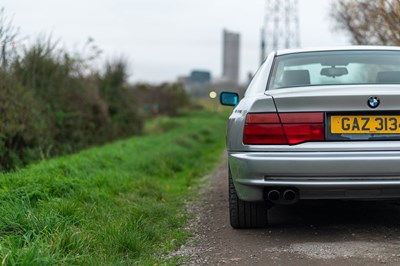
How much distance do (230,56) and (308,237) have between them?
183 ft

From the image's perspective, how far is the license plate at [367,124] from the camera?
399 cm

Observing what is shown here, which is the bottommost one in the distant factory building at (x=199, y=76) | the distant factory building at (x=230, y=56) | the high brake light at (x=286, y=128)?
the high brake light at (x=286, y=128)

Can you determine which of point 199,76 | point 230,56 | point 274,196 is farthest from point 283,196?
point 199,76

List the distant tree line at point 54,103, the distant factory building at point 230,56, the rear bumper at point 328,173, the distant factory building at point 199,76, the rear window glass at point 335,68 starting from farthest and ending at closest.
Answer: the distant factory building at point 199,76 < the distant factory building at point 230,56 < the distant tree line at point 54,103 < the rear window glass at point 335,68 < the rear bumper at point 328,173

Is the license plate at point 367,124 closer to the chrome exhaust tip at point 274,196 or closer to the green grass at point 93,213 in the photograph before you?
the chrome exhaust tip at point 274,196

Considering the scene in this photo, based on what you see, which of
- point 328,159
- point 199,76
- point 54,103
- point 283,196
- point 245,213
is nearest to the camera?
point 328,159

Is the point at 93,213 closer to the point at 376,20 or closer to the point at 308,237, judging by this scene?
the point at 308,237

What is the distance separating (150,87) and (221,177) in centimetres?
2572

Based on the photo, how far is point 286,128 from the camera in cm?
404

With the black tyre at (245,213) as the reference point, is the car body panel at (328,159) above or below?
above

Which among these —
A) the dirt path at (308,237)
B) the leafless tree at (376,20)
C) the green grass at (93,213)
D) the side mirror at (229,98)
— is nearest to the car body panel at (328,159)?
the dirt path at (308,237)

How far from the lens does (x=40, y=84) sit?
11.4 metres

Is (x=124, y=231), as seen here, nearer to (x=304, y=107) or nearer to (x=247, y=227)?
(x=247, y=227)

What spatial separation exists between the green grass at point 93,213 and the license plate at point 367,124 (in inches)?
60.4
